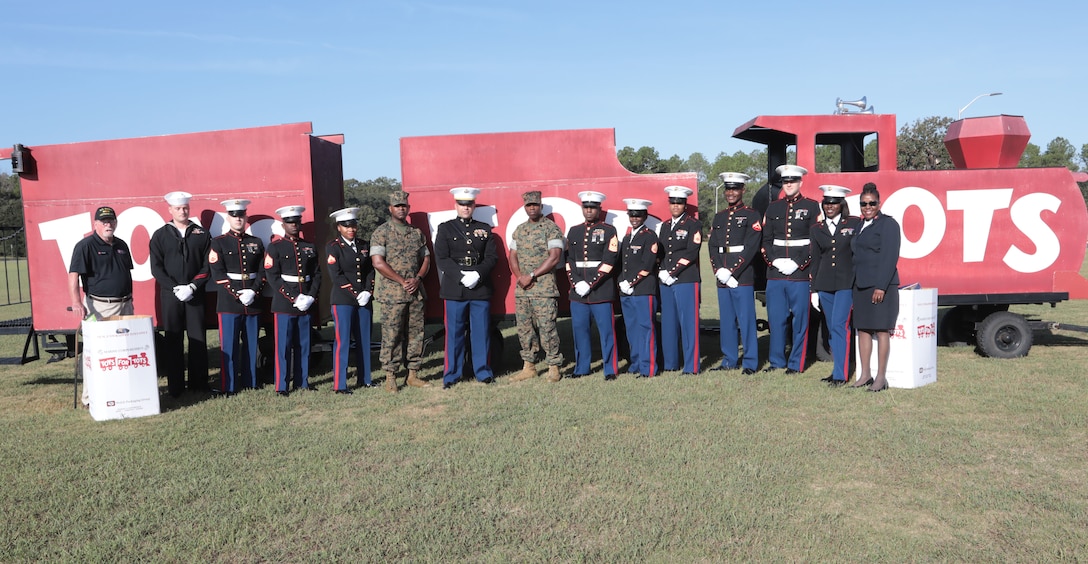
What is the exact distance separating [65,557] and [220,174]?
197 inches

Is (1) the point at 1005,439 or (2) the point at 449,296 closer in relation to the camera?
(1) the point at 1005,439

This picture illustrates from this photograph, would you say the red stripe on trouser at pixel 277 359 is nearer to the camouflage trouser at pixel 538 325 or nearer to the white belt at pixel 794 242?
the camouflage trouser at pixel 538 325

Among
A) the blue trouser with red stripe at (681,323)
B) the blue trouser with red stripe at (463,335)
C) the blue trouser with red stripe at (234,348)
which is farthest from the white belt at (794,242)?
the blue trouser with red stripe at (234,348)

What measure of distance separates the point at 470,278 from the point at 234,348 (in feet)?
7.79

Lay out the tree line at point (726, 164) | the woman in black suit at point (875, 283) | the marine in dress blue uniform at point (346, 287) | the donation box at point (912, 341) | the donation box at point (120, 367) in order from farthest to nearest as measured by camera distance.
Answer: the tree line at point (726, 164) < the marine in dress blue uniform at point (346, 287) < the donation box at point (912, 341) < the woman in black suit at point (875, 283) < the donation box at point (120, 367)

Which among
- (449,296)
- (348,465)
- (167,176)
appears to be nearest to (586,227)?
(449,296)

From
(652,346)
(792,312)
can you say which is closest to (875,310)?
(792,312)

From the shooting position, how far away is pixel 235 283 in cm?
707

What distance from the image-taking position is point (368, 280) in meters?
7.34

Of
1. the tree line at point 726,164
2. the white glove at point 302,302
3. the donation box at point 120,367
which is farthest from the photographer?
the tree line at point 726,164

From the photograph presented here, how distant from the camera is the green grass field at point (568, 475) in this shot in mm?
3621

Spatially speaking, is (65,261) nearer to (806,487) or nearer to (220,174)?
(220,174)

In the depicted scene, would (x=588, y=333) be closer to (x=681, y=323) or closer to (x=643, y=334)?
(x=643, y=334)

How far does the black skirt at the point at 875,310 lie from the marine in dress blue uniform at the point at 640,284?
1.90 m
